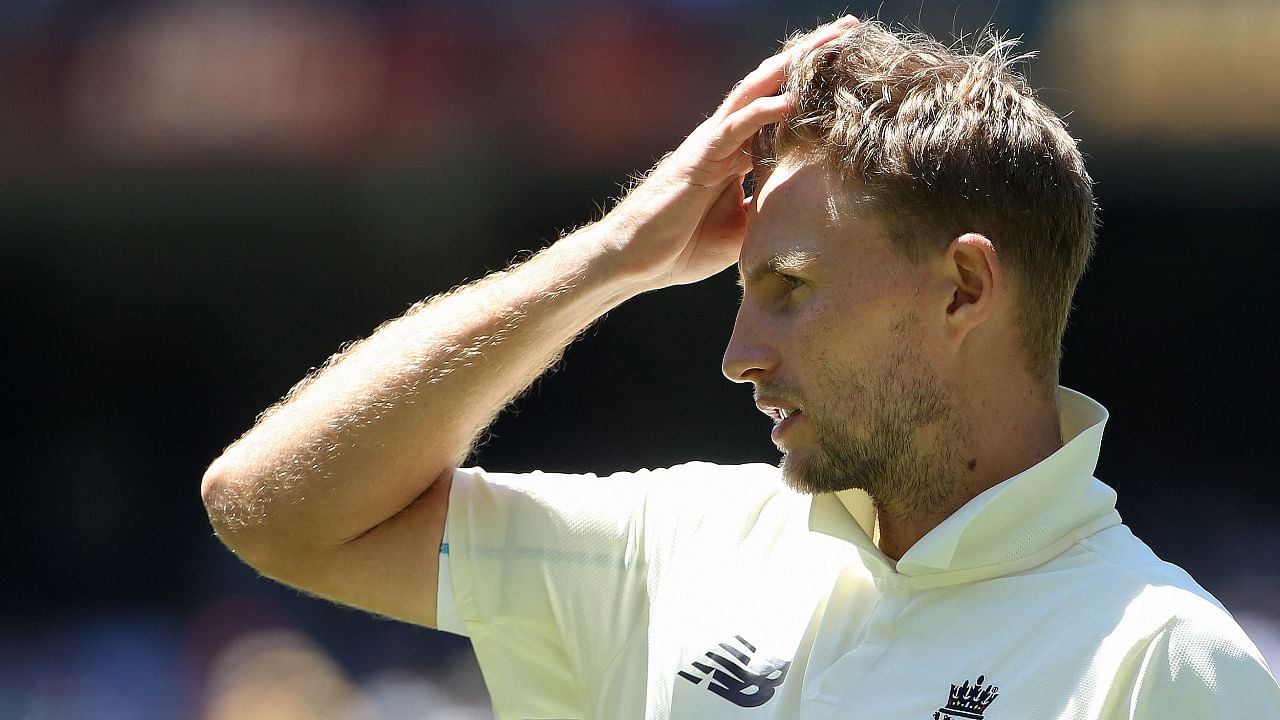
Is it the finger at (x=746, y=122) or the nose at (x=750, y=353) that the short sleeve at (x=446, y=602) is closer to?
the nose at (x=750, y=353)

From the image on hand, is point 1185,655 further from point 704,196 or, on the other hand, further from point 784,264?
point 704,196

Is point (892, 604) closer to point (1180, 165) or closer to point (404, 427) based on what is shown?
point (404, 427)

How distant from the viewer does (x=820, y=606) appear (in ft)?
5.05

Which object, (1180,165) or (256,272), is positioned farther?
(256,272)

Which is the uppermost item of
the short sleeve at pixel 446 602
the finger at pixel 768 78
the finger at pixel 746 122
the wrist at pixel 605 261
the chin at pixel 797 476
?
the finger at pixel 768 78

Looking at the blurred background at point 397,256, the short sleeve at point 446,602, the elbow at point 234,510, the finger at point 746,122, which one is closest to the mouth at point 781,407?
the finger at point 746,122

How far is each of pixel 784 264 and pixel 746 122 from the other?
21cm

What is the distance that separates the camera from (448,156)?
5.33m

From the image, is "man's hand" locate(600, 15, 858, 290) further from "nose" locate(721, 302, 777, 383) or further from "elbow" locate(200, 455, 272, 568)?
"elbow" locate(200, 455, 272, 568)

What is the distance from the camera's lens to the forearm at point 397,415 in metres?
1.67

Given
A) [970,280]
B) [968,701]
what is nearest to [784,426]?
[970,280]

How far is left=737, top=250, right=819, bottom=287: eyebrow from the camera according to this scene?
152 cm

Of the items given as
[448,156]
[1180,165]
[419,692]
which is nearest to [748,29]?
[448,156]

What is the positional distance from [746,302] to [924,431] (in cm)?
26
